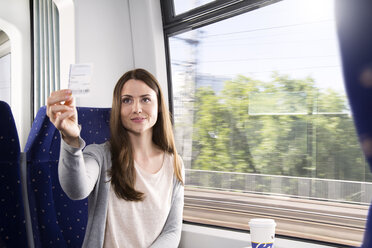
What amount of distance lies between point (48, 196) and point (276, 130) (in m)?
1.27

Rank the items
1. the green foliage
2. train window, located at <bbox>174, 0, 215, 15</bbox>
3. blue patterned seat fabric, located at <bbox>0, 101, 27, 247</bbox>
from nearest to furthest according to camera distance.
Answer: blue patterned seat fabric, located at <bbox>0, 101, 27, 247</bbox>
the green foliage
train window, located at <bbox>174, 0, 215, 15</bbox>

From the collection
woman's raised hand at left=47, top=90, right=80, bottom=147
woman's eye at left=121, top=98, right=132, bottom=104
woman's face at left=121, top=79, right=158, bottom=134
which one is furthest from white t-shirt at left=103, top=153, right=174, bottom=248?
woman's raised hand at left=47, top=90, right=80, bottom=147

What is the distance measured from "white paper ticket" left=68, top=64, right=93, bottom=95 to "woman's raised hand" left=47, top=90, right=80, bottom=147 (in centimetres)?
3

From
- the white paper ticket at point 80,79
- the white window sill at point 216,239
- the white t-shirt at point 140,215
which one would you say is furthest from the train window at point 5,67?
the white paper ticket at point 80,79

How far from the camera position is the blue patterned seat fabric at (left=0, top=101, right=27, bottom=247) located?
1.55 m

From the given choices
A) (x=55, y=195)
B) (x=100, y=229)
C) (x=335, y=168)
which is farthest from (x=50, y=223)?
(x=335, y=168)

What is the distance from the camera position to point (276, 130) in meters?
2.22

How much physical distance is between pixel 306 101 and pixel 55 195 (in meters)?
1.35

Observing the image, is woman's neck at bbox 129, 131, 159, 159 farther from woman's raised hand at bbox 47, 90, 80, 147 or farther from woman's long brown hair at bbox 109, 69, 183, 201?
woman's raised hand at bbox 47, 90, 80, 147

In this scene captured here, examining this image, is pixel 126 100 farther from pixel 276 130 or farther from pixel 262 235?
pixel 276 130

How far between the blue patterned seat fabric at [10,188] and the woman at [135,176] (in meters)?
0.34

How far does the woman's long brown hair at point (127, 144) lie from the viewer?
1.46 m

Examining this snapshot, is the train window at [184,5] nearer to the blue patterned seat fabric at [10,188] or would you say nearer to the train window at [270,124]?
the train window at [270,124]

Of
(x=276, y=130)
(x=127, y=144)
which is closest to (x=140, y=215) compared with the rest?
(x=127, y=144)
